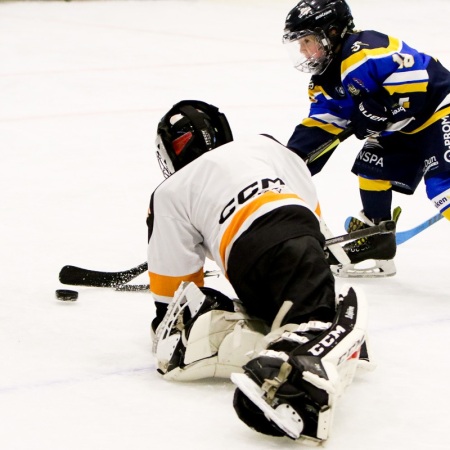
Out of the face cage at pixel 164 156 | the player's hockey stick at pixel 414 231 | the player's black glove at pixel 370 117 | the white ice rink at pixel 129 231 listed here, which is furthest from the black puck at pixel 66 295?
the player's hockey stick at pixel 414 231

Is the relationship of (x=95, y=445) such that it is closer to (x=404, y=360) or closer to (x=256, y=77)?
(x=404, y=360)

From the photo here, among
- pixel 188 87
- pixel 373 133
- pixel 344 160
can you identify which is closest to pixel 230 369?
pixel 373 133

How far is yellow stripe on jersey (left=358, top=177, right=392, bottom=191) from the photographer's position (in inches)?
127

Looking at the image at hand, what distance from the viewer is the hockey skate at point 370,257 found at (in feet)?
10.0

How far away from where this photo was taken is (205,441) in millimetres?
1924

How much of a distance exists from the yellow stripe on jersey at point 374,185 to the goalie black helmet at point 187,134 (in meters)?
0.94

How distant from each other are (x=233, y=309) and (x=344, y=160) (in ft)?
7.31

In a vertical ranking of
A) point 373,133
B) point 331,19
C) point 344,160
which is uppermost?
point 331,19

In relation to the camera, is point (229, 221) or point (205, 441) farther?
point (229, 221)

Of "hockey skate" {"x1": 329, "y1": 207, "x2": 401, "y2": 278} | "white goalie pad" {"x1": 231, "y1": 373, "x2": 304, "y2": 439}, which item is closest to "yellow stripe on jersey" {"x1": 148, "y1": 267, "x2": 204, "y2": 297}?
"white goalie pad" {"x1": 231, "y1": 373, "x2": 304, "y2": 439}

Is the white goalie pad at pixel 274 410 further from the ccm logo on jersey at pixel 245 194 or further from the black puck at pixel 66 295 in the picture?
the black puck at pixel 66 295

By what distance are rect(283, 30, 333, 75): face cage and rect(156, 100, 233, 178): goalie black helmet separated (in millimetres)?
759

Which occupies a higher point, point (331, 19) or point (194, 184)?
point (331, 19)

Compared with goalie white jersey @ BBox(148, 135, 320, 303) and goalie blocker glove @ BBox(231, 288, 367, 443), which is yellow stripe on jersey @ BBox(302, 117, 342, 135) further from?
goalie blocker glove @ BBox(231, 288, 367, 443)
